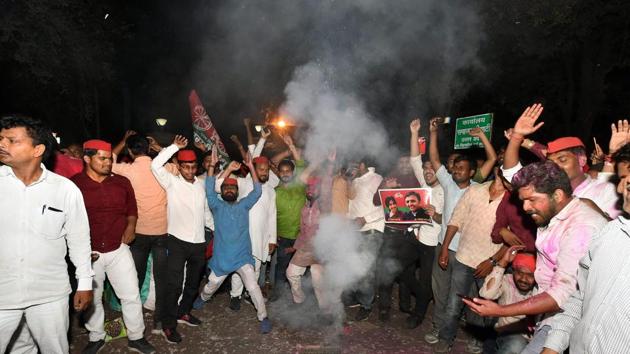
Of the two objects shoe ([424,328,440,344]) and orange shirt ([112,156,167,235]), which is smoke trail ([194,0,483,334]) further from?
orange shirt ([112,156,167,235])

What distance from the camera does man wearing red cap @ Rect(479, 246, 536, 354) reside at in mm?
3591

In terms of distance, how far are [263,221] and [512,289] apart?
3.49 metres

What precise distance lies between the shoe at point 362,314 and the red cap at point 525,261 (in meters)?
2.49

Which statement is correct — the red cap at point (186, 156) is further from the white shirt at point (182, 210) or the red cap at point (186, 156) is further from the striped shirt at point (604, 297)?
the striped shirt at point (604, 297)

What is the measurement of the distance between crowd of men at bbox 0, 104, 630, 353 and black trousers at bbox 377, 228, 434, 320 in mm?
20

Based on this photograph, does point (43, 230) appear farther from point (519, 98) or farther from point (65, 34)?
point (519, 98)

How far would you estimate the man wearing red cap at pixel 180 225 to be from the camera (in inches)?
193

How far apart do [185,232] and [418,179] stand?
3290mm

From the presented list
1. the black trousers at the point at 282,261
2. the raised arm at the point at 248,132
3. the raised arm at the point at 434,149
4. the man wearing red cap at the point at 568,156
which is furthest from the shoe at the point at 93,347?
the man wearing red cap at the point at 568,156

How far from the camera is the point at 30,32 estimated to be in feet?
33.3

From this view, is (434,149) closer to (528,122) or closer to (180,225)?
(528,122)

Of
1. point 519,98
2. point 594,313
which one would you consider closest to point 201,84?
point 519,98

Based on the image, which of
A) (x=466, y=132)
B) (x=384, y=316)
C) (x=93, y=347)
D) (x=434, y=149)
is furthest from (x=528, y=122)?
(x=466, y=132)

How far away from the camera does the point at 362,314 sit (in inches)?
222
